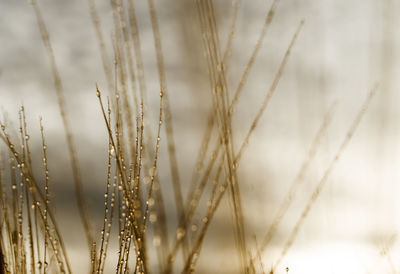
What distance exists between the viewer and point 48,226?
1.80m

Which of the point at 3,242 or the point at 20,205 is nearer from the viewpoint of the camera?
the point at 3,242

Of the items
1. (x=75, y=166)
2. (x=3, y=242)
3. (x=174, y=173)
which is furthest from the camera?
(x=3, y=242)

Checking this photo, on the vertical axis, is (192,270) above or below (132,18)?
below

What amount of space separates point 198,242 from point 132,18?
0.78m

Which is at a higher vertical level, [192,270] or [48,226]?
[48,226]

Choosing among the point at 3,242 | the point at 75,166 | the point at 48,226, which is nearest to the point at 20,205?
the point at 3,242

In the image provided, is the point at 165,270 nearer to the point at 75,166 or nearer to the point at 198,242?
the point at 198,242

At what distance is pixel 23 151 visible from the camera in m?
1.98

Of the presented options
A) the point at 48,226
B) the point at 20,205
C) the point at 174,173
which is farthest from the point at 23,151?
the point at 174,173

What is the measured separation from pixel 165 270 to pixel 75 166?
1.89ft

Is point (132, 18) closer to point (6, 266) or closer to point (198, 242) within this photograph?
point (198, 242)

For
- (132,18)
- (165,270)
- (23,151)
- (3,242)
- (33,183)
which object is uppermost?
(132,18)

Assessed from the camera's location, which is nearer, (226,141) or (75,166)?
(226,141)

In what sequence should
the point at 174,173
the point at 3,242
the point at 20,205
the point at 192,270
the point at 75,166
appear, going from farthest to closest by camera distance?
the point at 20,205 → the point at 3,242 → the point at 75,166 → the point at 192,270 → the point at 174,173
